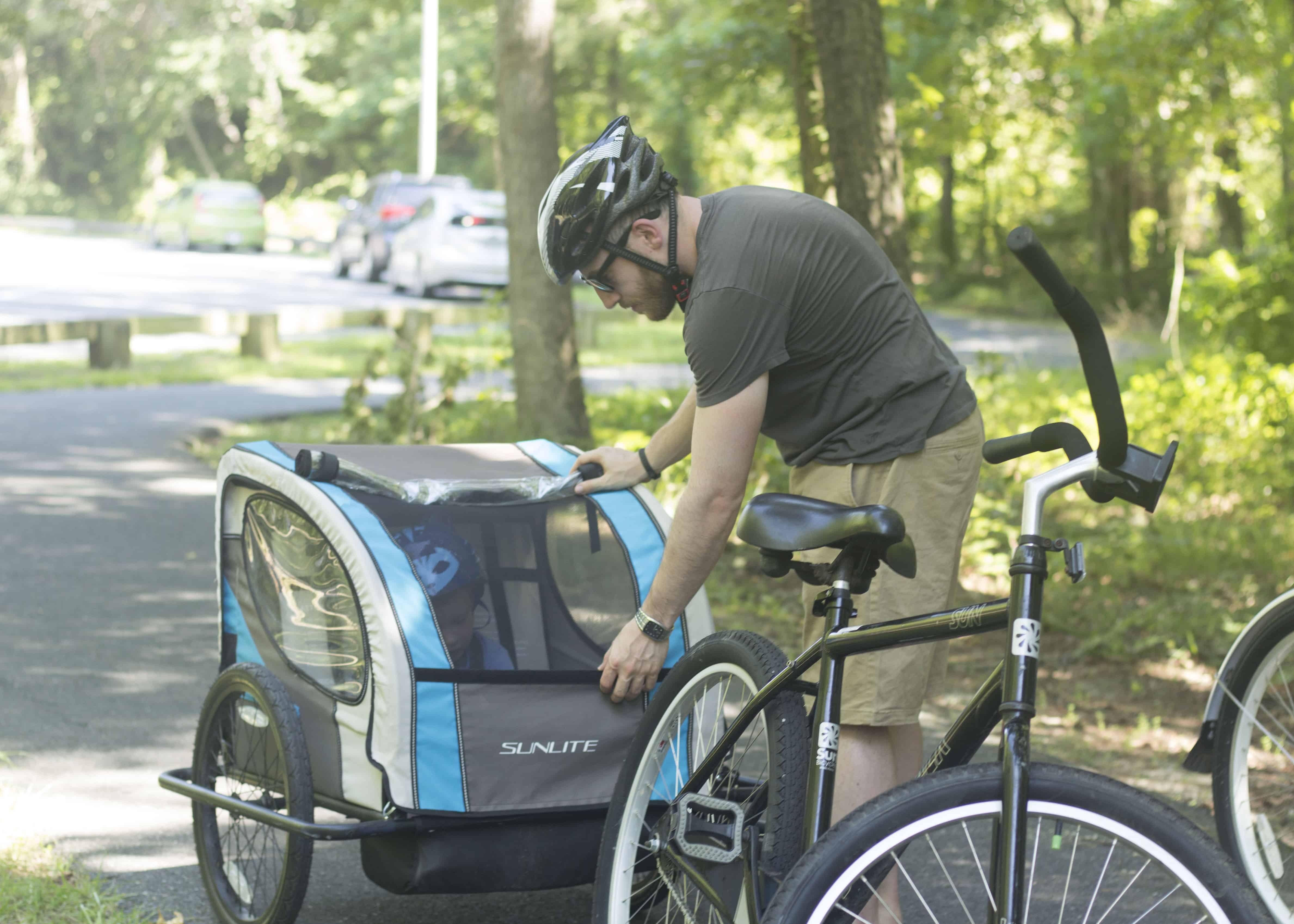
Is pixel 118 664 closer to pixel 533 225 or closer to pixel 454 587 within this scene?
pixel 454 587

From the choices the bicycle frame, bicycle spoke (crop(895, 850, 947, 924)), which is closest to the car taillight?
the bicycle frame

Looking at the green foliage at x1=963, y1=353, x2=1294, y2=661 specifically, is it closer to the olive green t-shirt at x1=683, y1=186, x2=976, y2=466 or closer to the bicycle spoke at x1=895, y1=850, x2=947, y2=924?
the olive green t-shirt at x1=683, y1=186, x2=976, y2=466

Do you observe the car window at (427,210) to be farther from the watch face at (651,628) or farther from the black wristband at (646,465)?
the watch face at (651,628)

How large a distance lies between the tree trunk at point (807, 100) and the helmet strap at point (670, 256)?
458 cm

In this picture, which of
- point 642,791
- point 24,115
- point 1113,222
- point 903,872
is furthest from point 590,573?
point 24,115

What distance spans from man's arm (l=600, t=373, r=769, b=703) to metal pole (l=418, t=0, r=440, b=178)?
22997 millimetres

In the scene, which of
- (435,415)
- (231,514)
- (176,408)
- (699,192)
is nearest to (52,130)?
(699,192)

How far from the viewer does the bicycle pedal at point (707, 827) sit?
2.54m

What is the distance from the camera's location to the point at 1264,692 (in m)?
3.25

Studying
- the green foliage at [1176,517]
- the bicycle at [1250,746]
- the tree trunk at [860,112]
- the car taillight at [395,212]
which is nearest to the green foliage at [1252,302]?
the green foliage at [1176,517]

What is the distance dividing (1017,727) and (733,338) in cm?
90

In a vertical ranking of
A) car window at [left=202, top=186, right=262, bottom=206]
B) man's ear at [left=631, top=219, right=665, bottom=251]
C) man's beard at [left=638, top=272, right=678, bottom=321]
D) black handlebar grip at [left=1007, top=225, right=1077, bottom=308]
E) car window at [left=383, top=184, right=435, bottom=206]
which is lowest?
man's beard at [left=638, top=272, right=678, bottom=321]

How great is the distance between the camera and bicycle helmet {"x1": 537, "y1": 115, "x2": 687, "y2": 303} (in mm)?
2646

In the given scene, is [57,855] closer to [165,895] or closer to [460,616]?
[165,895]
